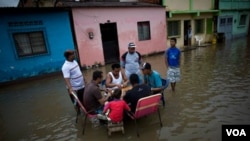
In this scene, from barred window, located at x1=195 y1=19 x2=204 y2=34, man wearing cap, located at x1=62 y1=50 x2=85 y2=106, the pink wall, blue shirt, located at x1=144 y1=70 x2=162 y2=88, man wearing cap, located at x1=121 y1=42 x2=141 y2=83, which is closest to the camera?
man wearing cap, located at x1=62 y1=50 x2=85 y2=106

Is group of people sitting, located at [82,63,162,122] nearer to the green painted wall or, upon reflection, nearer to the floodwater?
the floodwater

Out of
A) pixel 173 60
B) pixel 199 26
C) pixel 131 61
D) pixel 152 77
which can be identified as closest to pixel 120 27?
pixel 173 60

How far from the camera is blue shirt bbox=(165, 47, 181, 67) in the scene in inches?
249

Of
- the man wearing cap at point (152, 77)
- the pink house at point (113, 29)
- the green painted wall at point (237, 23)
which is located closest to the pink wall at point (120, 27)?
the pink house at point (113, 29)

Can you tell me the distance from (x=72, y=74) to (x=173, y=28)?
14.5 meters

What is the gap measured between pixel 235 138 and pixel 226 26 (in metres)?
22.4

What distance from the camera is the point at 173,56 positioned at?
6328mm

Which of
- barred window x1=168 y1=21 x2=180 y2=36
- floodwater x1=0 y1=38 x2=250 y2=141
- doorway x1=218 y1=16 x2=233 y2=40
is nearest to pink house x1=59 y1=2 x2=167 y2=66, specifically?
barred window x1=168 y1=21 x2=180 y2=36

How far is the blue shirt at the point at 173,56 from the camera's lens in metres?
6.31

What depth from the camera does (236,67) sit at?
30.9ft

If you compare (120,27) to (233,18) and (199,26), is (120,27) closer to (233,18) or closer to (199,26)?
(199,26)

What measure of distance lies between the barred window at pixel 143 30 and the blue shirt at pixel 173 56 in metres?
8.70

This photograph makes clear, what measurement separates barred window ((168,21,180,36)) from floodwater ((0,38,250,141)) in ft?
31.3

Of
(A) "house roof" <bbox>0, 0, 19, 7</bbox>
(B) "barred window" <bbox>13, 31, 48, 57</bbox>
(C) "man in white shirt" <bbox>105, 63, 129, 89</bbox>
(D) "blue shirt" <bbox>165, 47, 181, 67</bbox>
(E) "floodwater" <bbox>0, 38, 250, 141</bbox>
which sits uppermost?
(A) "house roof" <bbox>0, 0, 19, 7</bbox>
